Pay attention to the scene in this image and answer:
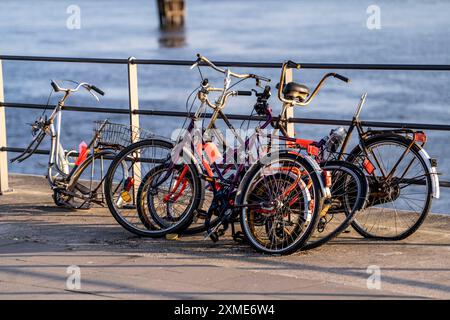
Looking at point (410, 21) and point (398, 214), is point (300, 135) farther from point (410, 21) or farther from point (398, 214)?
point (410, 21)

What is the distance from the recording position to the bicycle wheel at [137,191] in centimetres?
894

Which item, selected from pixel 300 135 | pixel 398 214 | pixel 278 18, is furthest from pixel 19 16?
pixel 398 214

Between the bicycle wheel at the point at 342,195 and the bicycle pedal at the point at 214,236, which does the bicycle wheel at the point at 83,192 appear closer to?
the bicycle pedal at the point at 214,236

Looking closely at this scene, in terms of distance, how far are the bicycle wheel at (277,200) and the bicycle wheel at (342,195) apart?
16 centimetres

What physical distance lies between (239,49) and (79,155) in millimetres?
55275

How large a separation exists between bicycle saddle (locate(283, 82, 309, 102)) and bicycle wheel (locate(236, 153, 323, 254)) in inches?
19.2

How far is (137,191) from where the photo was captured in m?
9.25

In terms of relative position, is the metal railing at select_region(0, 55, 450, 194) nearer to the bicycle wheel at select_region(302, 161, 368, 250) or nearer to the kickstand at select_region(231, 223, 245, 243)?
the bicycle wheel at select_region(302, 161, 368, 250)

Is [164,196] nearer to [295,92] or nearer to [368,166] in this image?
[295,92]

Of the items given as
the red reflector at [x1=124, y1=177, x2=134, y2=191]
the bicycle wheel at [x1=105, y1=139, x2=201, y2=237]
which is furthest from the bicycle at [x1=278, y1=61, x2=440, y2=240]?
the red reflector at [x1=124, y1=177, x2=134, y2=191]

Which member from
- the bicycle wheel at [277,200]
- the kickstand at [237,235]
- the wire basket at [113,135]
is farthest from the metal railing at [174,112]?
the kickstand at [237,235]

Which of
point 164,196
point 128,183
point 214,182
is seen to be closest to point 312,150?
point 214,182

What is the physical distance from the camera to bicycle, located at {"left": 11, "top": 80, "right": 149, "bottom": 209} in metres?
10.1

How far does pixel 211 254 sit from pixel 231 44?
61.5 m
